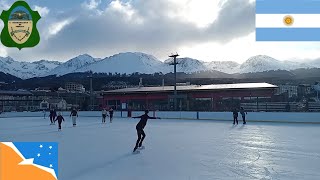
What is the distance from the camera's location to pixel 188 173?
236 inches

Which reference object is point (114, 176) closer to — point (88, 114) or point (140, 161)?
point (140, 161)

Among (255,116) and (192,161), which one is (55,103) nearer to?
(255,116)

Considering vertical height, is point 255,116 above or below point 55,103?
below

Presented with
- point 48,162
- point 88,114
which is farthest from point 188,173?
point 88,114

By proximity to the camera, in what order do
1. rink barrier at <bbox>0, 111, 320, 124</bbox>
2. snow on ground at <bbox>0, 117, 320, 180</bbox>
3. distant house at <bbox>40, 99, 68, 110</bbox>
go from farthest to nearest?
distant house at <bbox>40, 99, 68, 110</bbox> → rink barrier at <bbox>0, 111, 320, 124</bbox> → snow on ground at <bbox>0, 117, 320, 180</bbox>

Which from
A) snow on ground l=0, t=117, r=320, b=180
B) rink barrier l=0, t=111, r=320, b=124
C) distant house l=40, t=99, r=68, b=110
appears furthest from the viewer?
distant house l=40, t=99, r=68, b=110

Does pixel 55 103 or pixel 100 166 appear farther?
pixel 55 103

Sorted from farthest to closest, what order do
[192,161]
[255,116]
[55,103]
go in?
[55,103]
[255,116]
[192,161]

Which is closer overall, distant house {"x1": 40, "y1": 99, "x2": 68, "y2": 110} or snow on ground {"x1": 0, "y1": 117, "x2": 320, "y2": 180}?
snow on ground {"x1": 0, "y1": 117, "x2": 320, "y2": 180}

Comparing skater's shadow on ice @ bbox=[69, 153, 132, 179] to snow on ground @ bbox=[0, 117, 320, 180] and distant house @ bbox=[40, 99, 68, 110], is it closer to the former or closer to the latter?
snow on ground @ bbox=[0, 117, 320, 180]

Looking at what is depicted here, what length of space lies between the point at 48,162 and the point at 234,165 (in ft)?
12.4

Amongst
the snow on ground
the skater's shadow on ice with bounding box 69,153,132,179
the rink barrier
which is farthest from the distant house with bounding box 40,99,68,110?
the skater's shadow on ice with bounding box 69,153,132,179

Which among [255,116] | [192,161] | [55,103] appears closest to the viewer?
[192,161]

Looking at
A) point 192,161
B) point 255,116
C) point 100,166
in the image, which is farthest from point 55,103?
point 192,161
